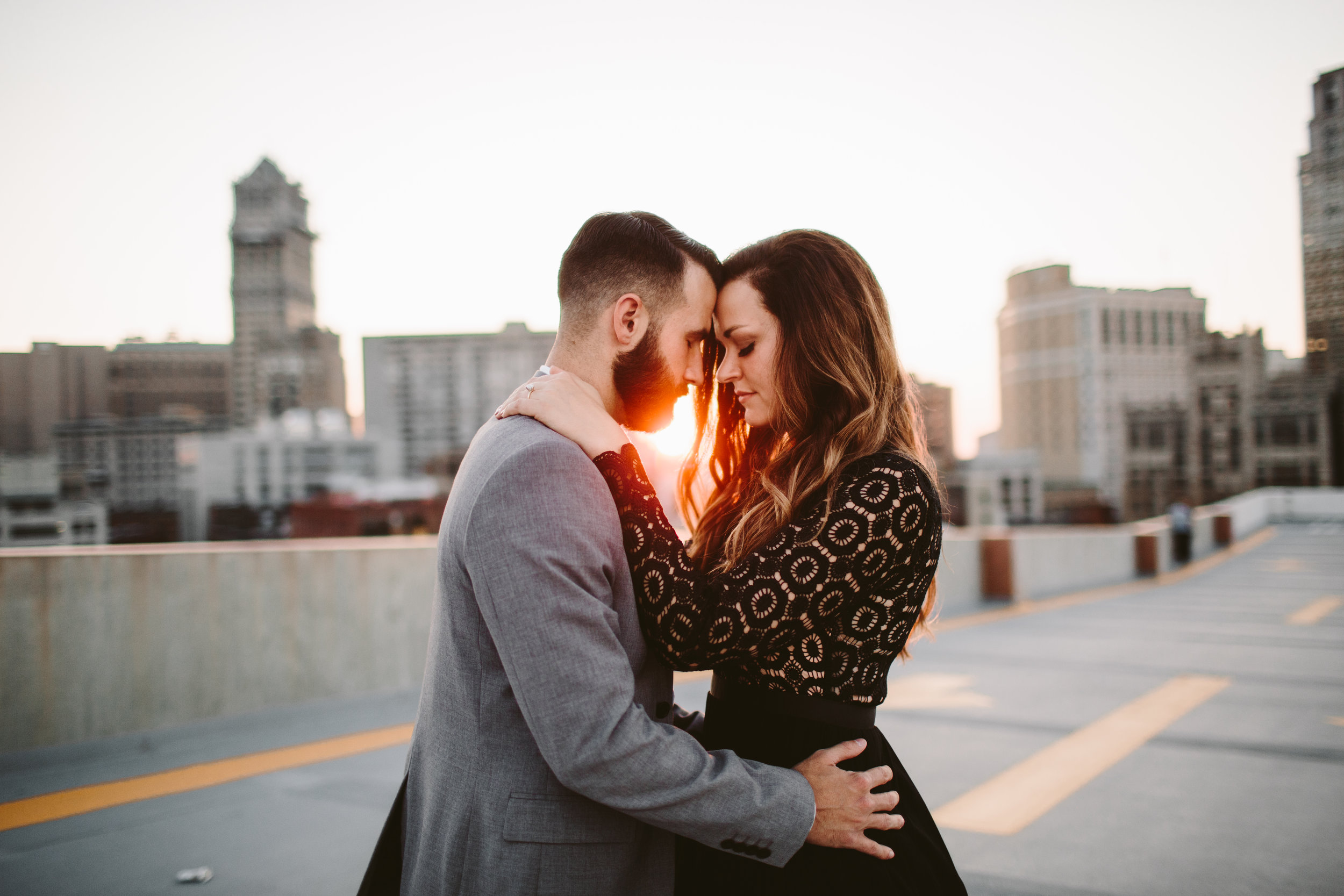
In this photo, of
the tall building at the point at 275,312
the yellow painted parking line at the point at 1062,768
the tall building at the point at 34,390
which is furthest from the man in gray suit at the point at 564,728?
the tall building at the point at 275,312

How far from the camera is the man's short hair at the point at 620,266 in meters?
1.74

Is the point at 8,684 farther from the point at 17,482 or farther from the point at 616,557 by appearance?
the point at 17,482

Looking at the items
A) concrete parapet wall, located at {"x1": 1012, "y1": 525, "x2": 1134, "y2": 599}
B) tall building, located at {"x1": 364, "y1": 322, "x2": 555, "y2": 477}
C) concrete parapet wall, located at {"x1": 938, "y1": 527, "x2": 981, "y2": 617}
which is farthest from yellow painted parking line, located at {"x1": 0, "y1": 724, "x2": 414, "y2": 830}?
tall building, located at {"x1": 364, "y1": 322, "x2": 555, "y2": 477}

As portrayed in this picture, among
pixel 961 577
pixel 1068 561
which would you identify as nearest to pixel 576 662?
pixel 961 577

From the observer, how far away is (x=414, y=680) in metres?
5.61

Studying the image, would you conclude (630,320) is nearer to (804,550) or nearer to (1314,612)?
(804,550)

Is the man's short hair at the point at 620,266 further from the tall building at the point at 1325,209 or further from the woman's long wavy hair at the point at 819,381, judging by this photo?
the tall building at the point at 1325,209

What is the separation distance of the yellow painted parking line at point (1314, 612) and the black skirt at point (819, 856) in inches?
428

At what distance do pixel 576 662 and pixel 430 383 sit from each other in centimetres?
18121

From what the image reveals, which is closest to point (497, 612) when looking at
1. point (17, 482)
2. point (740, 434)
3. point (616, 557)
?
point (616, 557)

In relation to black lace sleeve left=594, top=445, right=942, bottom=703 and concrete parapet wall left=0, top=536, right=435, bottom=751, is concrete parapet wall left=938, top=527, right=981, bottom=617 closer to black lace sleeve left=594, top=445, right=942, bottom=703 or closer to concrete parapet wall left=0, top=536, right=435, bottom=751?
concrete parapet wall left=0, top=536, right=435, bottom=751

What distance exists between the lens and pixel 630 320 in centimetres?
176

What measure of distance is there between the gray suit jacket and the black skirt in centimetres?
12

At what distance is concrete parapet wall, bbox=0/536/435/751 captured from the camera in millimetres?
4145
